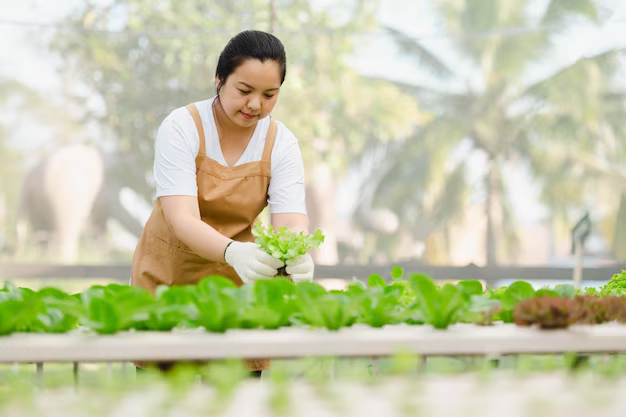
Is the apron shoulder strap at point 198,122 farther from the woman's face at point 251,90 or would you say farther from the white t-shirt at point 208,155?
the woman's face at point 251,90

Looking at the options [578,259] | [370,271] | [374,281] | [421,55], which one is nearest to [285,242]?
→ [374,281]

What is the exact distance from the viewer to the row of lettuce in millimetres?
1311

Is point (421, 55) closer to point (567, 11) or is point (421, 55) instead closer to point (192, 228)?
point (567, 11)

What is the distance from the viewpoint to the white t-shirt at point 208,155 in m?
2.06

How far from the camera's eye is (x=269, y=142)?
2234mm

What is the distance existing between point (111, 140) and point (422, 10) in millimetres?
6495

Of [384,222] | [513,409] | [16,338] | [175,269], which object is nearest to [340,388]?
[513,409]

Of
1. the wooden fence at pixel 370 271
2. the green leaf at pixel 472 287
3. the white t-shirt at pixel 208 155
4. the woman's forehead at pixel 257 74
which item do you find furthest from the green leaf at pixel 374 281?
the wooden fence at pixel 370 271

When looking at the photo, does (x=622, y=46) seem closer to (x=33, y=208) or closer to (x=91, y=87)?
(x=91, y=87)

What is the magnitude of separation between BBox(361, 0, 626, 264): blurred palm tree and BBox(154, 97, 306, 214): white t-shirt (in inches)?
525

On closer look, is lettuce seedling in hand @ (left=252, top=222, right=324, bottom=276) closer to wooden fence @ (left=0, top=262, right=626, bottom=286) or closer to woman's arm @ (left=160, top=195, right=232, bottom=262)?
woman's arm @ (left=160, top=195, right=232, bottom=262)

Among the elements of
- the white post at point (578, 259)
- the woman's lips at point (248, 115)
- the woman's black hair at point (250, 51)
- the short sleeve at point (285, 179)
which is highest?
the woman's black hair at point (250, 51)

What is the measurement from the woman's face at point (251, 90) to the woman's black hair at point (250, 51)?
1 centimetres

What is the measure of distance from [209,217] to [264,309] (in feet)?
3.06
